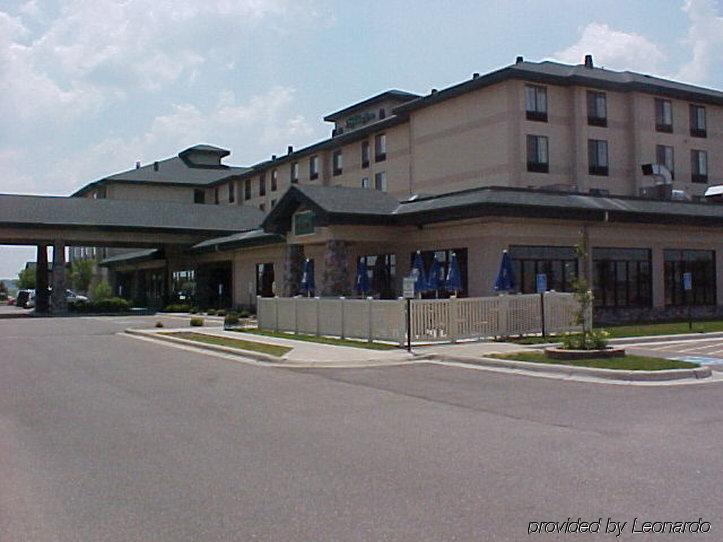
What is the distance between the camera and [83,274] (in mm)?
81500

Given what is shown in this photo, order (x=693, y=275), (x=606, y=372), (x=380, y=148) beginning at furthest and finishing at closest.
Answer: (x=380, y=148) < (x=693, y=275) < (x=606, y=372)

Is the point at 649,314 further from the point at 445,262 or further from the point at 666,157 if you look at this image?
the point at 666,157

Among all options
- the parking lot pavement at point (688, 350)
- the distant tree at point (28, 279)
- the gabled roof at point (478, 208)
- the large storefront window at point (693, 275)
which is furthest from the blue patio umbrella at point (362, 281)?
the distant tree at point (28, 279)

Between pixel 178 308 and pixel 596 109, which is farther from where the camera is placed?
pixel 178 308

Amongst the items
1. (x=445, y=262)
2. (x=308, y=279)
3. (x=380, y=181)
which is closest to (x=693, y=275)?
(x=445, y=262)

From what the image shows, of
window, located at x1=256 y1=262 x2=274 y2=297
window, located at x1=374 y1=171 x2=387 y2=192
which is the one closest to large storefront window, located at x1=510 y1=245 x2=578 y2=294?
window, located at x1=374 y1=171 x2=387 y2=192

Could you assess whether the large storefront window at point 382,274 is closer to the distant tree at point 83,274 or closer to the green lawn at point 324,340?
the green lawn at point 324,340

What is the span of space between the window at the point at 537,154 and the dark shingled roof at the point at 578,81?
109 inches

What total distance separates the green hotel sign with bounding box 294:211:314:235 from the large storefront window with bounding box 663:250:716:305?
14956 millimetres

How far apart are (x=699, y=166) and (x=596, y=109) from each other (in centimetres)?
766

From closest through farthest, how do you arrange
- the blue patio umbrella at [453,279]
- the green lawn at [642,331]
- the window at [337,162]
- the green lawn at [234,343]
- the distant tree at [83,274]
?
the green lawn at [234,343]
the green lawn at [642,331]
the blue patio umbrella at [453,279]
the window at [337,162]
the distant tree at [83,274]

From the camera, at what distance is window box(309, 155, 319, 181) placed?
2211 inches

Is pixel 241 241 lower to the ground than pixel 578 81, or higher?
lower

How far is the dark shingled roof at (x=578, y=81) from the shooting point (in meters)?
36.7
